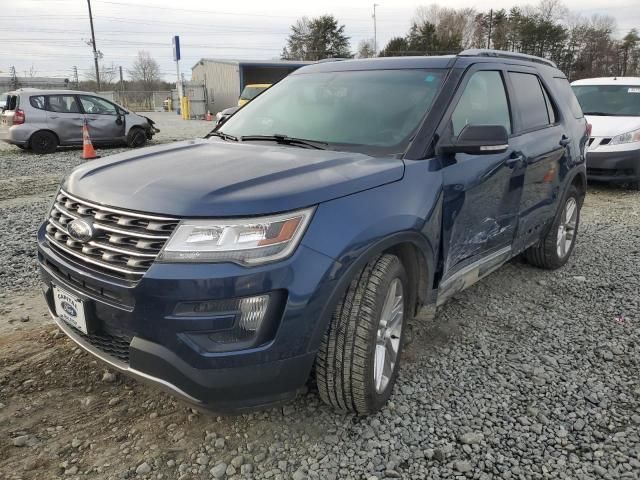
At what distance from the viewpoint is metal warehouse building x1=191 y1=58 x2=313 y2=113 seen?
33.5 metres

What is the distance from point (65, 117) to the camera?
42.1ft

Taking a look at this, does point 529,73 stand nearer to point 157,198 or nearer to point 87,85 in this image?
point 157,198

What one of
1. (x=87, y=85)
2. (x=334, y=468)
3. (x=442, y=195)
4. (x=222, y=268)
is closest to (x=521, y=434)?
(x=334, y=468)

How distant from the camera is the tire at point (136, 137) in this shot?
45.8 ft

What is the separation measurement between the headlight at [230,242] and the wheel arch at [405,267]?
0.95 feet

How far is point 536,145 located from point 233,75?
32.4 metres

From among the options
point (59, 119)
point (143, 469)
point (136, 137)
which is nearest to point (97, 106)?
point (59, 119)

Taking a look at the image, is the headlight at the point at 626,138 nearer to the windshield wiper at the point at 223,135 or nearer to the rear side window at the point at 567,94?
the rear side window at the point at 567,94

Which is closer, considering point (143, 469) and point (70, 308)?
point (143, 469)

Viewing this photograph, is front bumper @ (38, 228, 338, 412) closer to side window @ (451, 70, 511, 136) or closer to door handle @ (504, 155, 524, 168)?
side window @ (451, 70, 511, 136)

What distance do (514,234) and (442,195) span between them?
1241 mm

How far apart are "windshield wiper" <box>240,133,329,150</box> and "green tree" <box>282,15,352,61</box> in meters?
58.6

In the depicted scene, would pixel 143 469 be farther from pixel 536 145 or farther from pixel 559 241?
pixel 559 241

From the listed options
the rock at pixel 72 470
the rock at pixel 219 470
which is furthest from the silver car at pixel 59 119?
the rock at pixel 219 470
